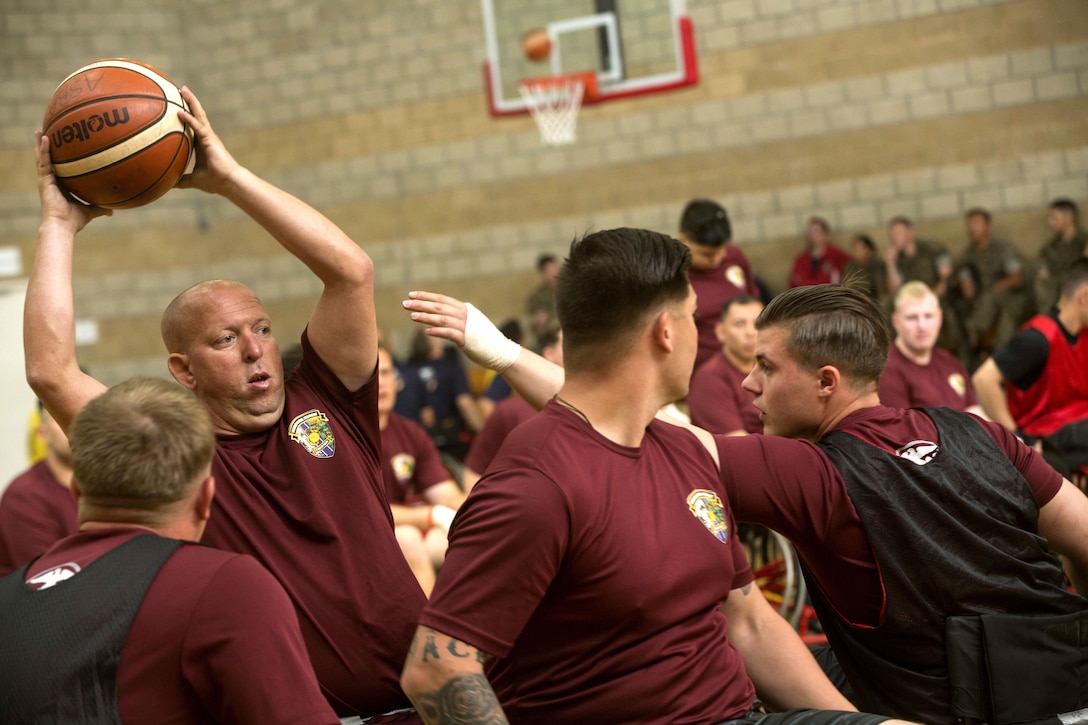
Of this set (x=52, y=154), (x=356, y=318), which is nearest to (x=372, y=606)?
(x=356, y=318)

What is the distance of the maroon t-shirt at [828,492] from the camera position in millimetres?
2461

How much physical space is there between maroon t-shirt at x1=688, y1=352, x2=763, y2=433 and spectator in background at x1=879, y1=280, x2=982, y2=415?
2.83 feet

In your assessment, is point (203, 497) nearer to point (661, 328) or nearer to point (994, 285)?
point (661, 328)

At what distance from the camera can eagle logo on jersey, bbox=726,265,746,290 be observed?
21.5 ft

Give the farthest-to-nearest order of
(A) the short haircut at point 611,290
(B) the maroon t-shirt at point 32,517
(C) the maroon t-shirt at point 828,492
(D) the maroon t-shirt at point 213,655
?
1. (B) the maroon t-shirt at point 32,517
2. (C) the maroon t-shirt at point 828,492
3. (A) the short haircut at point 611,290
4. (D) the maroon t-shirt at point 213,655

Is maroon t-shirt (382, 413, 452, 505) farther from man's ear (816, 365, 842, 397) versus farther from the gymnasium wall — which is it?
the gymnasium wall

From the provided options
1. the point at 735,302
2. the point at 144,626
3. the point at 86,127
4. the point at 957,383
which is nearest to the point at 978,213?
the point at 957,383

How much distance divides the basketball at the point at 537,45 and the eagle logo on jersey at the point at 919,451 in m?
8.38

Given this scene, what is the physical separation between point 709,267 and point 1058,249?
569 centimetres

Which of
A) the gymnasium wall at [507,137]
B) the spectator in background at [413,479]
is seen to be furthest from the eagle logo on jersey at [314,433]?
the gymnasium wall at [507,137]

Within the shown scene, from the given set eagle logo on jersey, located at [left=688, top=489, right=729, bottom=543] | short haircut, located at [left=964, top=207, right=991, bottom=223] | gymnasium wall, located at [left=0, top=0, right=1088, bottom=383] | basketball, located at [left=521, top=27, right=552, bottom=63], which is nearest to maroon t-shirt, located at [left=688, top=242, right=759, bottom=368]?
eagle logo on jersey, located at [left=688, top=489, right=729, bottom=543]

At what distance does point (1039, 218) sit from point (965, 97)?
4.81 ft

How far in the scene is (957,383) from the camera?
624 centimetres

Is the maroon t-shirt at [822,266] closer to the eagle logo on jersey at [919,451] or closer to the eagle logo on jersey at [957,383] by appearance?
the eagle logo on jersey at [957,383]
